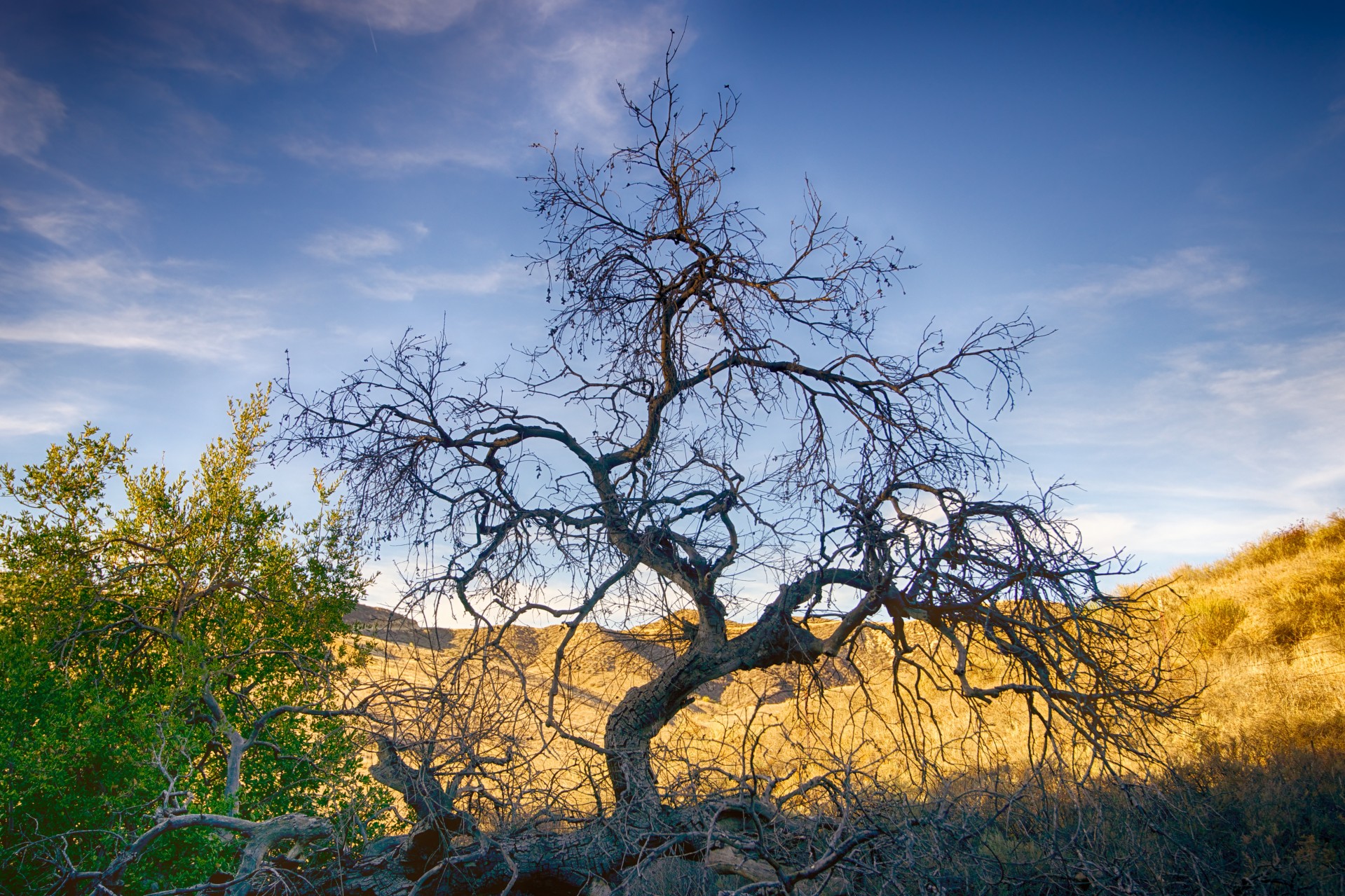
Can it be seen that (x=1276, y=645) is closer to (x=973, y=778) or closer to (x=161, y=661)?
(x=973, y=778)

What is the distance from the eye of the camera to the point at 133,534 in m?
7.61

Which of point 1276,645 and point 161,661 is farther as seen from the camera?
point 1276,645

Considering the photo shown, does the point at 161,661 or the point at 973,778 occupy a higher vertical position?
the point at 161,661

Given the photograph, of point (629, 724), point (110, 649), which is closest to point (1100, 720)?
point (629, 724)

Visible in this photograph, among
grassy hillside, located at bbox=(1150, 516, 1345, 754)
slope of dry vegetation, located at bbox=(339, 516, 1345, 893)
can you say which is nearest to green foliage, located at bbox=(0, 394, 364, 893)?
slope of dry vegetation, located at bbox=(339, 516, 1345, 893)

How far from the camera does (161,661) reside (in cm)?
767

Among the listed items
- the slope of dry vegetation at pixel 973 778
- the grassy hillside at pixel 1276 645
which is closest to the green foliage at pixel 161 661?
the slope of dry vegetation at pixel 973 778

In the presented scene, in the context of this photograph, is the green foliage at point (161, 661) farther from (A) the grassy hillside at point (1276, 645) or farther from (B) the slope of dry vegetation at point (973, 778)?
(A) the grassy hillside at point (1276, 645)

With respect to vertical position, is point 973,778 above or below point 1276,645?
below

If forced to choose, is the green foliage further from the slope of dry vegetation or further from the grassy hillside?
the grassy hillside

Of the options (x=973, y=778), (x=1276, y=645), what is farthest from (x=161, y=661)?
(x=1276, y=645)

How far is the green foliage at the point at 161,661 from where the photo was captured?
6.54 metres

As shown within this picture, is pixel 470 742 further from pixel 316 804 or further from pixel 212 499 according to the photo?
pixel 212 499

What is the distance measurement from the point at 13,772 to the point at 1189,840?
32.2 feet
